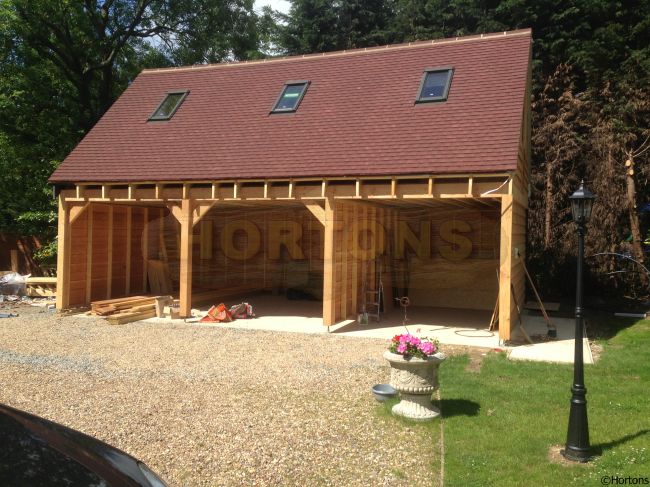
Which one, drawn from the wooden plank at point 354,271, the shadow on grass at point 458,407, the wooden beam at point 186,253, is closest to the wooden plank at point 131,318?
the wooden beam at point 186,253

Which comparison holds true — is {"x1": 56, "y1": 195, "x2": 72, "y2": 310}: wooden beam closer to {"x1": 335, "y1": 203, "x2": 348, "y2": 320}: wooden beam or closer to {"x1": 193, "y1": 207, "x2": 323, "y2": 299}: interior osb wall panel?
{"x1": 193, "y1": 207, "x2": 323, "y2": 299}: interior osb wall panel

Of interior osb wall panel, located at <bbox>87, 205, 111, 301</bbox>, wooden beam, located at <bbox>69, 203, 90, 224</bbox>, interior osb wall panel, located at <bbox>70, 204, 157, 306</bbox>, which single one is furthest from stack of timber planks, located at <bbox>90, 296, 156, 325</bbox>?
wooden beam, located at <bbox>69, 203, 90, 224</bbox>

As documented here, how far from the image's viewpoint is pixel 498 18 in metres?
22.8

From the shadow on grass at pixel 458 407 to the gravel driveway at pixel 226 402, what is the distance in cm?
69

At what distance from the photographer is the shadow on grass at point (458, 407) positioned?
622 centimetres

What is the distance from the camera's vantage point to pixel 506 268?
10.0m

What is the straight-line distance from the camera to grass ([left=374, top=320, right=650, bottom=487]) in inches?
186

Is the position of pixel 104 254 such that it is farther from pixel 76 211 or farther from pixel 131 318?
pixel 131 318

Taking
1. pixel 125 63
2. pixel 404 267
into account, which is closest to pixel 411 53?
pixel 404 267

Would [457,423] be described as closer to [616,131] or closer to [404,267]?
[404,267]

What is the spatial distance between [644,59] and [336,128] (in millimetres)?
12472

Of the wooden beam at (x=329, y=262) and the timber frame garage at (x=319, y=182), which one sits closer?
the timber frame garage at (x=319, y=182)

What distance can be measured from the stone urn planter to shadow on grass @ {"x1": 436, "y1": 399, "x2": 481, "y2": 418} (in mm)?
246

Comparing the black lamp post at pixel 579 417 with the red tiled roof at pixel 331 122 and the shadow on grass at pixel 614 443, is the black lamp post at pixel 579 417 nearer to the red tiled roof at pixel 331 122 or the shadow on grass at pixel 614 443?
the shadow on grass at pixel 614 443
